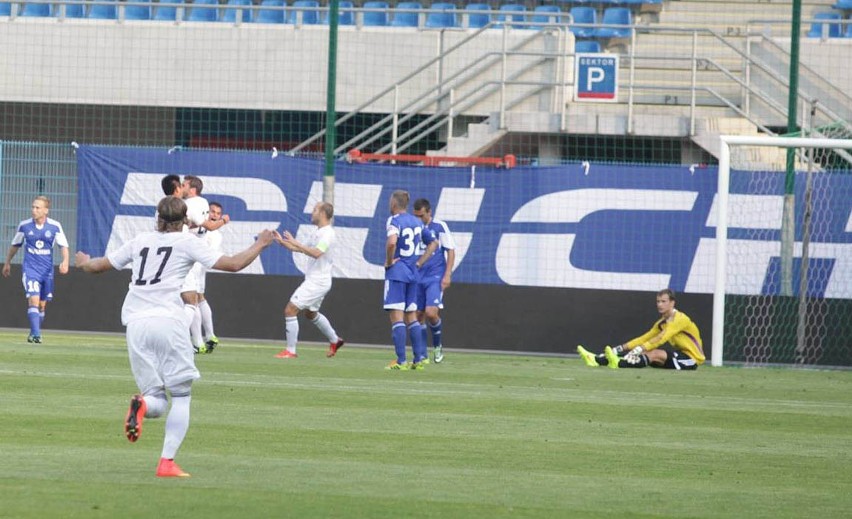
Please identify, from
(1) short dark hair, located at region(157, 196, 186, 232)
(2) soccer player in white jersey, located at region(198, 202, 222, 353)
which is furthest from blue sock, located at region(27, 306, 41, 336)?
(1) short dark hair, located at region(157, 196, 186, 232)

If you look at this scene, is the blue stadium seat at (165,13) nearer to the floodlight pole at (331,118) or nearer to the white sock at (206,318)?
the floodlight pole at (331,118)

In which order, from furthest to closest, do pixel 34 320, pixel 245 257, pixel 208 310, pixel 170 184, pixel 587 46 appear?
1. pixel 587 46
2. pixel 34 320
3. pixel 208 310
4. pixel 170 184
5. pixel 245 257

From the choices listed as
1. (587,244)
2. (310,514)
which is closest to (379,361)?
(587,244)

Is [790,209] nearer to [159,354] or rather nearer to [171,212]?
[171,212]

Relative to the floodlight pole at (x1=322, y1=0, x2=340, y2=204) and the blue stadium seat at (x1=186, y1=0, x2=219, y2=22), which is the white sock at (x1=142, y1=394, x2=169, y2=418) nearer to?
the floodlight pole at (x1=322, y1=0, x2=340, y2=204)

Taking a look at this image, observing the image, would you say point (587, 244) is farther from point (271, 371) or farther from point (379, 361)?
point (271, 371)

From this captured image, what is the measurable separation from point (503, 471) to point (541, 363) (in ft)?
36.1

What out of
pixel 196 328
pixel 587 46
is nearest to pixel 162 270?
pixel 196 328

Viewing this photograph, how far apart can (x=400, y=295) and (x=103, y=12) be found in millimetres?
14203

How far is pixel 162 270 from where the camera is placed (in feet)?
30.1

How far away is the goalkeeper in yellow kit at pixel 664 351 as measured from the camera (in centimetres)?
2027

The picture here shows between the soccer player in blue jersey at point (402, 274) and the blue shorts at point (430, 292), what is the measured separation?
130cm

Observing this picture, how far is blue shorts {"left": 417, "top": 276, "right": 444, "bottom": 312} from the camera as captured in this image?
65.6 feet

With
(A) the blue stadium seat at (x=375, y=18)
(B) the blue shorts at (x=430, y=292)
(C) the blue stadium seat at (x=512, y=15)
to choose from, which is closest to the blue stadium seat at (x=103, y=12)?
(A) the blue stadium seat at (x=375, y=18)
